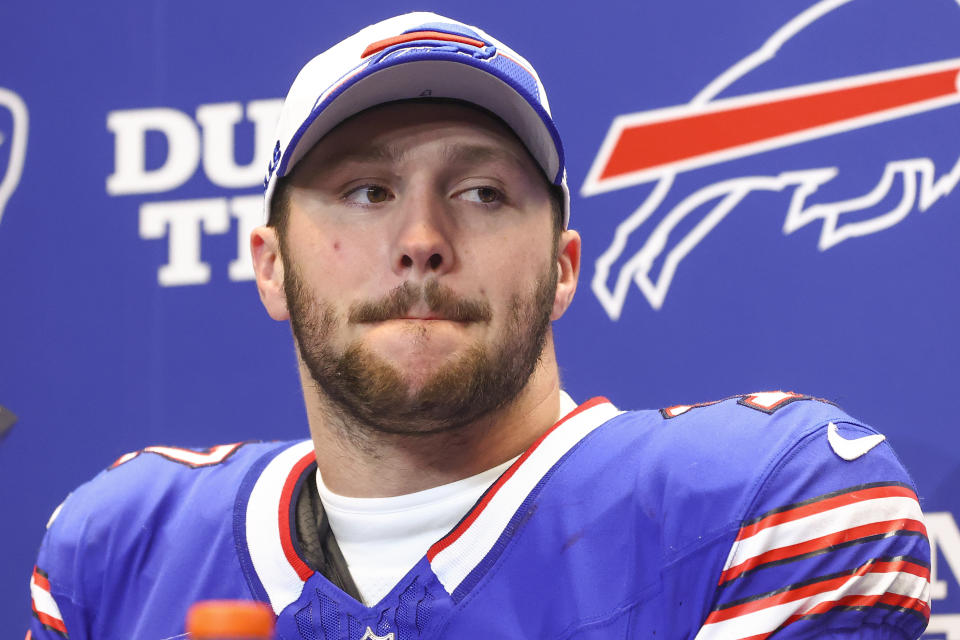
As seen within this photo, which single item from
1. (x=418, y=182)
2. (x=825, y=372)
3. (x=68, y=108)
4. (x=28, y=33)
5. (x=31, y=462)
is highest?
(x=28, y=33)

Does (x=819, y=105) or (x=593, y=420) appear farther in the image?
(x=819, y=105)

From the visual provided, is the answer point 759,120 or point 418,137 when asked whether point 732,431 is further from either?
point 759,120

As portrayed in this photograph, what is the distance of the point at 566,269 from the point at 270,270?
0.88 feet

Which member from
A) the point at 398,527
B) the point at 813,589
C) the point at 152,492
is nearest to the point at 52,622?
the point at 152,492

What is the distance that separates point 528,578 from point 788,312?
558 mm

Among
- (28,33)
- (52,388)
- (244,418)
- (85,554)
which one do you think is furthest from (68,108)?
(85,554)

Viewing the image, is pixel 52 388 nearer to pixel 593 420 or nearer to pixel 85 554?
pixel 85 554

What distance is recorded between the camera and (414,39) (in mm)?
933

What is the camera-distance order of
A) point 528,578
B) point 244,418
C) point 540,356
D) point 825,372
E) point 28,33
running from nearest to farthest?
1. point 528,578
2. point 540,356
3. point 825,372
4. point 244,418
5. point 28,33

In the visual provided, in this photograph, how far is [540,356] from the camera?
0.95 meters

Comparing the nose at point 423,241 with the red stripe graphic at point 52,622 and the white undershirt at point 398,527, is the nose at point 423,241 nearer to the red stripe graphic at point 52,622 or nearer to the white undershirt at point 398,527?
the white undershirt at point 398,527

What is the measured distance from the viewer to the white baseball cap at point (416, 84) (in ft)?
2.97

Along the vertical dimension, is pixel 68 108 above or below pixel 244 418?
above

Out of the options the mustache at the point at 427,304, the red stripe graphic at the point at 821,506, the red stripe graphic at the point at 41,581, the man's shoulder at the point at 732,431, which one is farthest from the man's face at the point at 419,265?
the red stripe graphic at the point at 41,581
